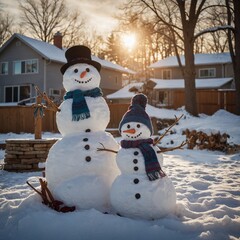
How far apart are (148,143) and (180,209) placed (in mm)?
1047

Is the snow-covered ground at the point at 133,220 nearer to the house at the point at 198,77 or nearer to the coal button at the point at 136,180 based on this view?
the coal button at the point at 136,180

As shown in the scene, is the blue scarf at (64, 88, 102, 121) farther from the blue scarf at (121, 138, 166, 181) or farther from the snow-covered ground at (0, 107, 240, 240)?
the snow-covered ground at (0, 107, 240, 240)

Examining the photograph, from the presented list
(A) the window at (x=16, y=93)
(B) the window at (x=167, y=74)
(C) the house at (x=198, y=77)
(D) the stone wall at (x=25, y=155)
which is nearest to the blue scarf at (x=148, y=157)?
(D) the stone wall at (x=25, y=155)

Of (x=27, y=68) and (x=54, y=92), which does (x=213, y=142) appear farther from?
(x=27, y=68)

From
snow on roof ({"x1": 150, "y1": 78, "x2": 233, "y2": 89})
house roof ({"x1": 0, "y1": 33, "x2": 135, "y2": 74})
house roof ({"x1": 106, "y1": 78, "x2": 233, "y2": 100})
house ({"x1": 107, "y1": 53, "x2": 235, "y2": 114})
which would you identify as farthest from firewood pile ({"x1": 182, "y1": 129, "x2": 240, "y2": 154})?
snow on roof ({"x1": 150, "y1": 78, "x2": 233, "y2": 89})

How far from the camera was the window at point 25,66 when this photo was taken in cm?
2298

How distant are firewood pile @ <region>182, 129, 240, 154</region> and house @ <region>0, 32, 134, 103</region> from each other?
14.4m

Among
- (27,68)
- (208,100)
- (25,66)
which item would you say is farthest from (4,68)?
(208,100)

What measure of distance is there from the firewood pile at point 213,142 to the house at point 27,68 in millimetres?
14418

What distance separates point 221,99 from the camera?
19938 millimetres

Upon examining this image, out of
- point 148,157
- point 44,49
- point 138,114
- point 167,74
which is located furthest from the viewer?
point 167,74

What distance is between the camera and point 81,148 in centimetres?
349

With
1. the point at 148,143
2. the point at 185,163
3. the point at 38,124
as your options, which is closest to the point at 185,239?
the point at 148,143

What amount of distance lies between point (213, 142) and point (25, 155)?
638 cm
